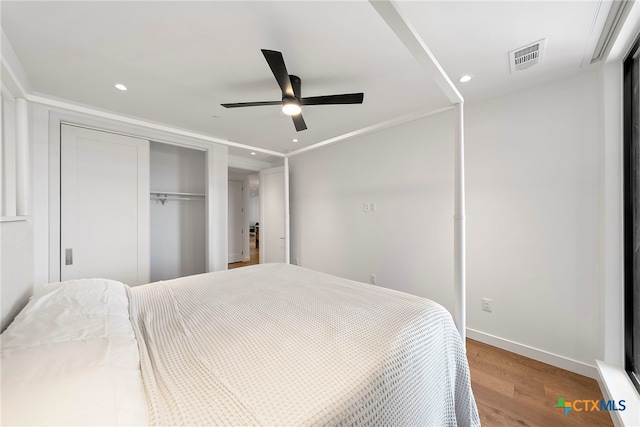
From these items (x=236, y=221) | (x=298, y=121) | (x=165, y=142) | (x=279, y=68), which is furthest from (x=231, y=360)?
(x=236, y=221)

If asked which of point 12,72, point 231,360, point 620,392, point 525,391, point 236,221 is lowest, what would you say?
point 525,391

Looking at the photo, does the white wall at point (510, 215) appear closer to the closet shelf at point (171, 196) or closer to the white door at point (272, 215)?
the white door at point (272, 215)

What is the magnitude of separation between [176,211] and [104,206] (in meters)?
1.33

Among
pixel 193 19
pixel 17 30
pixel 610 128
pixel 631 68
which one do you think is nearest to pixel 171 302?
pixel 193 19

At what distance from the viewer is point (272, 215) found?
4738mm

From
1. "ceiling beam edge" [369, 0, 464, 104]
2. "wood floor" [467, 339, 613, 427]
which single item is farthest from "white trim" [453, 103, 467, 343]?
"wood floor" [467, 339, 613, 427]

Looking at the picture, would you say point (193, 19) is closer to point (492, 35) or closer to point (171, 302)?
point (171, 302)

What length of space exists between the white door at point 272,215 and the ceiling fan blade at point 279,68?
2.91 metres

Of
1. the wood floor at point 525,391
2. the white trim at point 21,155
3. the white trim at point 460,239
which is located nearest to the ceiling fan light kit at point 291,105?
the white trim at point 460,239

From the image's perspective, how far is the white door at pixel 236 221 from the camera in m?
5.77

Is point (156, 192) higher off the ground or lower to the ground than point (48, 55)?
lower

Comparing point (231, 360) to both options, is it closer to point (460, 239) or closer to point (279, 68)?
point (460, 239)

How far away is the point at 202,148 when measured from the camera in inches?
136

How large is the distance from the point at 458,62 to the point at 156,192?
13.3ft
